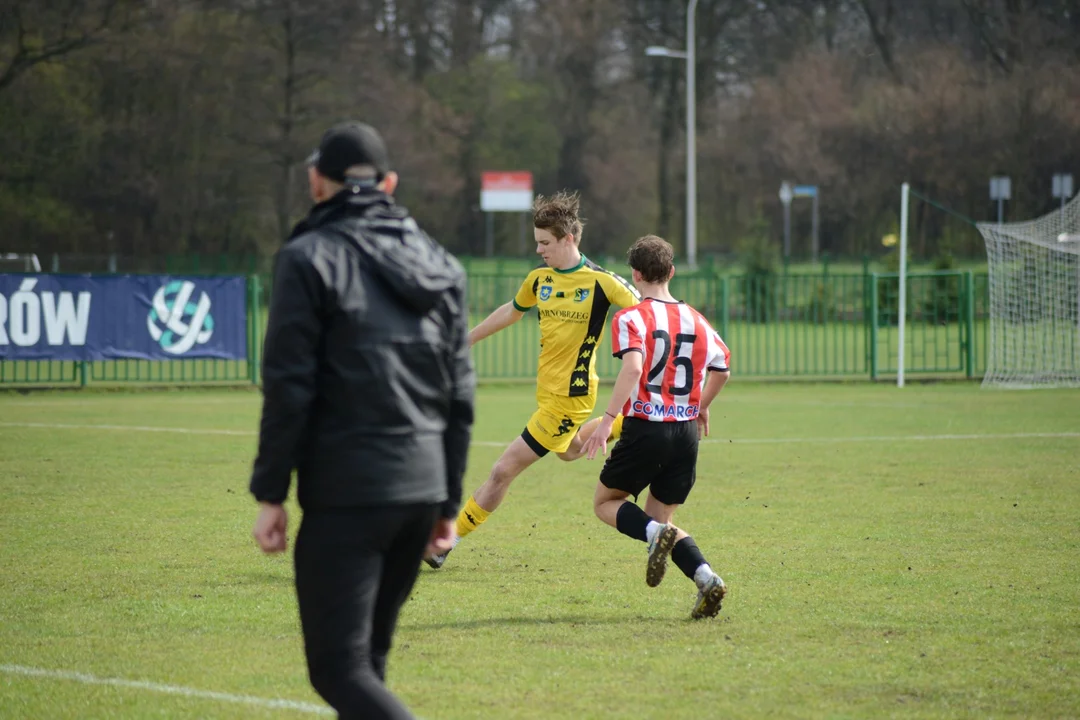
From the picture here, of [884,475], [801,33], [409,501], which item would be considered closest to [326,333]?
[409,501]

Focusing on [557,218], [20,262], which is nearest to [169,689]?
[557,218]

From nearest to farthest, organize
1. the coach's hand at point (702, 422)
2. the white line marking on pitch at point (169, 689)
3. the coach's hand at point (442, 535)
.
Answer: the coach's hand at point (442, 535)
the white line marking on pitch at point (169, 689)
the coach's hand at point (702, 422)

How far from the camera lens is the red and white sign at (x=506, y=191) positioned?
54562 mm

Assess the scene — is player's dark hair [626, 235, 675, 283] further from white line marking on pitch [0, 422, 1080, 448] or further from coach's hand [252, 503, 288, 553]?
white line marking on pitch [0, 422, 1080, 448]

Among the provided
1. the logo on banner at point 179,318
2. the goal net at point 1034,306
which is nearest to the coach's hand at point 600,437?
the logo on banner at point 179,318

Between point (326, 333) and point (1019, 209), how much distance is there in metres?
43.4

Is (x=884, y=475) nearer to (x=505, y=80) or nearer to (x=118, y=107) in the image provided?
(x=118, y=107)

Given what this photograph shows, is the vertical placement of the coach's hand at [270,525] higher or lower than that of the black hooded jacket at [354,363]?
lower

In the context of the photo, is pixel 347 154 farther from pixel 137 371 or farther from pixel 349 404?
pixel 137 371

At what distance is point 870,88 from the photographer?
5066 centimetres

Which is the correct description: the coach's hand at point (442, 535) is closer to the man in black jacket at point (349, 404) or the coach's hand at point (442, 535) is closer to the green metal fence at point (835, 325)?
the man in black jacket at point (349, 404)

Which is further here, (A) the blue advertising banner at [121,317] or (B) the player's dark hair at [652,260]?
(A) the blue advertising banner at [121,317]

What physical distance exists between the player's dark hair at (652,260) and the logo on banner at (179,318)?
14.6m

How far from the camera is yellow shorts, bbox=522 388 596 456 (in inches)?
316
